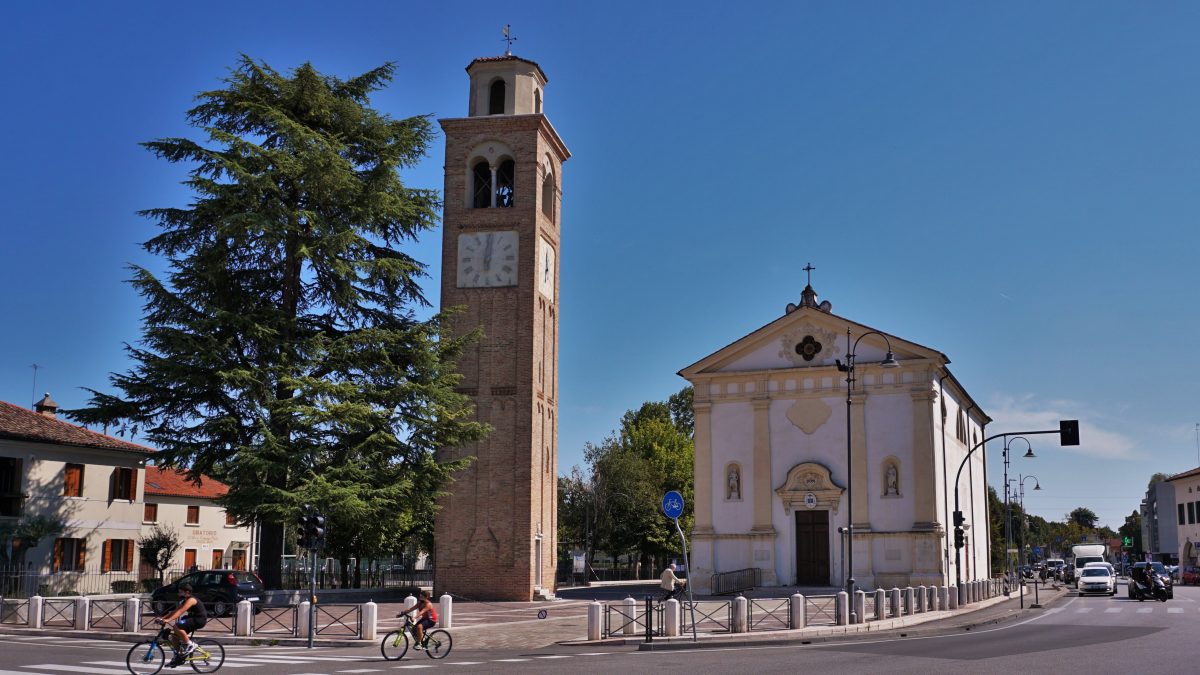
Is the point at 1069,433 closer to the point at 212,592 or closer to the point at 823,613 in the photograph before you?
the point at 823,613

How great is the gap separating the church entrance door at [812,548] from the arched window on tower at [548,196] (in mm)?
16422

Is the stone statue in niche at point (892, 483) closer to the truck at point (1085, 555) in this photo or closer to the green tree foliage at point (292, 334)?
the green tree foliage at point (292, 334)

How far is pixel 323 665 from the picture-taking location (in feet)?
55.7

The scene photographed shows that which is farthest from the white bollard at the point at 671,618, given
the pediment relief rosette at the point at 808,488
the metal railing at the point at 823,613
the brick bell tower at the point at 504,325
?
the pediment relief rosette at the point at 808,488

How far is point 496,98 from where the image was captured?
42.8 meters

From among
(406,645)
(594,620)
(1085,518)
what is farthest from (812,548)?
(1085,518)

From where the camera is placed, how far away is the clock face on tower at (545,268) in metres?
41.0

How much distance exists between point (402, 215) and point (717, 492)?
18.7 metres

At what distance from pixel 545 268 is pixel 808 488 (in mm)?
14158

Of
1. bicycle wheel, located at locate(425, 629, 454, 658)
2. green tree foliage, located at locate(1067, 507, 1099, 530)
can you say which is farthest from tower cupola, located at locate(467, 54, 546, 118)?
green tree foliage, located at locate(1067, 507, 1099, 530)

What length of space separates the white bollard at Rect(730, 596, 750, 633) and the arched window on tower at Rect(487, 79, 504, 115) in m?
25.5

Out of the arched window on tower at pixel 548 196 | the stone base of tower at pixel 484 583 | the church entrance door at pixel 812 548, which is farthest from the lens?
the arched window on tower at pixel 548 196

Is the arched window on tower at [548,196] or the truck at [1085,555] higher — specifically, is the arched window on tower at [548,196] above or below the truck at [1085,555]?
above

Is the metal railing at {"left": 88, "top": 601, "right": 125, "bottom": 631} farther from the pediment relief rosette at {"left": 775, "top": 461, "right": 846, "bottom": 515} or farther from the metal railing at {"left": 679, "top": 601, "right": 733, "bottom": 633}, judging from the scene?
the pediment relief rosette at {"left": 775, "top": 461, "right": 846, "bottom": 515}
